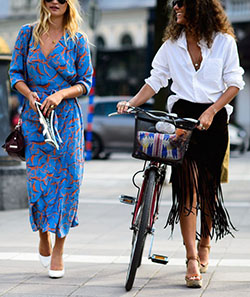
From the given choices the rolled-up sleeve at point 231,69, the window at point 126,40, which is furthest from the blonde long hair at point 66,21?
the window at point 126,40

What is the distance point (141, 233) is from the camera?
446cm

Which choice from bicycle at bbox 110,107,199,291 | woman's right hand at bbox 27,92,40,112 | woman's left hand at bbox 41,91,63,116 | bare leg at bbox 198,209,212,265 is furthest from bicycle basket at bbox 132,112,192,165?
bare leg at bbox 198,209,212,265

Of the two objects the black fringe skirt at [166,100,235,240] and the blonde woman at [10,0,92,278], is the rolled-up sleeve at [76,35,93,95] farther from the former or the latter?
the black fringe skirt at [166,100,235,240]

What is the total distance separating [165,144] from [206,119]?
30 cm

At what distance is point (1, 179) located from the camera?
26.7ft

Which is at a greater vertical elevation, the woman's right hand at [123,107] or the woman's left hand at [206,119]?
the woman's right hand at [123,107]

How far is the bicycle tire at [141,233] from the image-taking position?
14.6 ft

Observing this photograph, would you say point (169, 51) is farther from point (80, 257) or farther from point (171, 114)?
point (80, 257)

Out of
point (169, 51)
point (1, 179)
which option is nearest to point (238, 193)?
point (1, 179)

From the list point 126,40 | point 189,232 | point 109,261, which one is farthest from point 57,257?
point 126,40

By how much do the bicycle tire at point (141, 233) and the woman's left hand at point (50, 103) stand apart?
29.2 inches

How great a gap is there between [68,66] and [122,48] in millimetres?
31954

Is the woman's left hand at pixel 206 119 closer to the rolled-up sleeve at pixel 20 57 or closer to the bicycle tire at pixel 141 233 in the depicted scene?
the bicycle tire at pixel 141 233

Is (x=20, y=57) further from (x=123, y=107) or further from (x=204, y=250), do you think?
(x=204, y=250)
